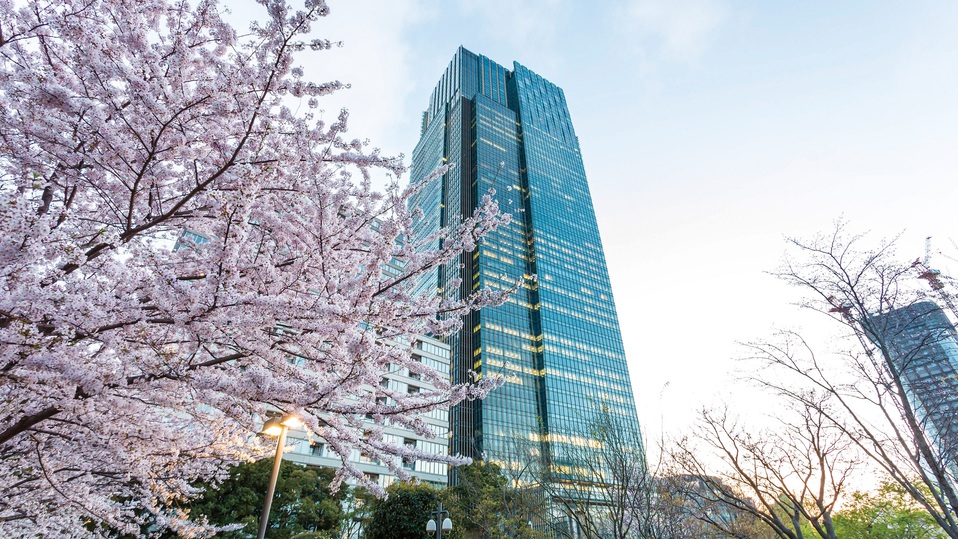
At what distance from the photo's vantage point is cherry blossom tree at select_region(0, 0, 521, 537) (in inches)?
132

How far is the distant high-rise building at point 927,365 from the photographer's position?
Result: 280 inches

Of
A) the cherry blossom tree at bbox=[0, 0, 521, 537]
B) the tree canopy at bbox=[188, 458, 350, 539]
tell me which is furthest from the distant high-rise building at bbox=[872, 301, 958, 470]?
the tree canopy at bbox=[188, 458, 350, 539]

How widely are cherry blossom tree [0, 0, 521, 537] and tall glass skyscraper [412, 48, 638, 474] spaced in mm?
45280

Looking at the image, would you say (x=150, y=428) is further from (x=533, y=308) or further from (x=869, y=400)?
(x=533, y=308)

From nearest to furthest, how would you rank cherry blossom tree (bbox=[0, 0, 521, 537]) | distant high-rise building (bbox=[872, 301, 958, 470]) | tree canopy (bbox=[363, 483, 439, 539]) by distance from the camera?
cherry blossom tree (bbox=[0, 0, 521, 537])
distant high-rise building (bbox=[872, 301, 958, 470])
tree canopy (bbox=[363, 483, 439, 539])

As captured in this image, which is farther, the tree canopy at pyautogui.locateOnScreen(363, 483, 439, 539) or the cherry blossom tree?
the tree canopy at pyautogui.locateOnScreen(363, 483, 439, 539)

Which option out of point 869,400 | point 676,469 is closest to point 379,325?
point 869,400

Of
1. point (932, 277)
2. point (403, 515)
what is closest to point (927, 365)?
point (932, 277)

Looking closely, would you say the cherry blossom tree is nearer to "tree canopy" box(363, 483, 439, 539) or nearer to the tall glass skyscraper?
"tree canopy" box(363, 483, 439, 539)

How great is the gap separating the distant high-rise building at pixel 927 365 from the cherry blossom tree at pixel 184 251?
796cm

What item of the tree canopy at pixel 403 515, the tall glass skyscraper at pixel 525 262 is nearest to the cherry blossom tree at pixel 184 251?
the tree canopy at pixel 403 515

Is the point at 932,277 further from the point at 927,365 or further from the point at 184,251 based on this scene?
the point at 184,251

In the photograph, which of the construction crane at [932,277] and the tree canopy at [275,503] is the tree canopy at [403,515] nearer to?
the tree canopy at [275,503]

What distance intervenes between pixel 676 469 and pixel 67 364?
13.1 m
